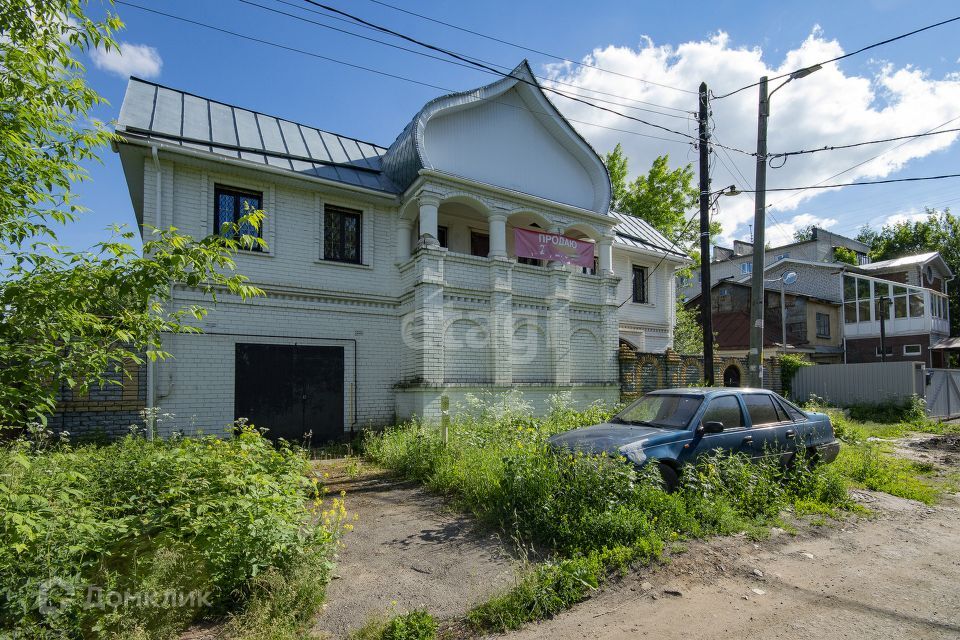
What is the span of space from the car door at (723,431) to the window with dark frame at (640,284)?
10883 millimetres

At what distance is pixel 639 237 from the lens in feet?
57.0

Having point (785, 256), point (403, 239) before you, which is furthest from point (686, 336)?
point (785, 256)

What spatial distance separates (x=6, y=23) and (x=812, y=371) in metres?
22.3

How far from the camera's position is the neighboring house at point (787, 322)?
27875mm

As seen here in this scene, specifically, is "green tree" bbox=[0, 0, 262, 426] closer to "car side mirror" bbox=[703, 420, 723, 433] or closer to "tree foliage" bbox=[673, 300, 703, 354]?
"car side mirror" bbox=[703, 420, 723, 433]

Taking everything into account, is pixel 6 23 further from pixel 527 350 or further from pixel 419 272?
pixel 527 350

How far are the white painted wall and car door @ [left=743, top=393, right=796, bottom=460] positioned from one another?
799cm

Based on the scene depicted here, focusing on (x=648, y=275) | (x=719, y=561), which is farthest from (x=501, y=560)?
(x=648, y=275)

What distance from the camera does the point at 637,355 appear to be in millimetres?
13797

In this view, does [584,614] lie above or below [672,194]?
below

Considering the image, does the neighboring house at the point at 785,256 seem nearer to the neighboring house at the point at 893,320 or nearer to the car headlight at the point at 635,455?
the neighboring house at the point at 893,320

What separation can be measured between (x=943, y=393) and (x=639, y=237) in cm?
1286

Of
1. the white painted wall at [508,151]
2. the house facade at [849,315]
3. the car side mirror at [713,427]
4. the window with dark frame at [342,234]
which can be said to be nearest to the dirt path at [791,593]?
the car side mirror at [713,427]

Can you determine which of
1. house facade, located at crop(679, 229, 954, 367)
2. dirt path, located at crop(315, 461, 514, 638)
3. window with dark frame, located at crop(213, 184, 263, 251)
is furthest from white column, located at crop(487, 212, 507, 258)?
house facade, located at crop(679, 229, 954, 367)
